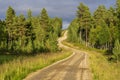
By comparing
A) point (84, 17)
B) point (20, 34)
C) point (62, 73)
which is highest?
point (84, 17)

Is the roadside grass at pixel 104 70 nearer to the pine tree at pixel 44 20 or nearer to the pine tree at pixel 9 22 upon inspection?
the pine tree at pixel 9 22

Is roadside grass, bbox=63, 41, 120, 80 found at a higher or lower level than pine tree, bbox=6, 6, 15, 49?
lower

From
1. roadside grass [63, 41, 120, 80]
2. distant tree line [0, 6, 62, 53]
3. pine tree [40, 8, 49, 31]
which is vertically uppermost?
pine tree [40, 8, 49, 31]

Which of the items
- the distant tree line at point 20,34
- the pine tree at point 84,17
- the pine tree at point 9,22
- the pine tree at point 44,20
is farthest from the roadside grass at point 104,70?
the pine tree at point 84,17

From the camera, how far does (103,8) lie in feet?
410

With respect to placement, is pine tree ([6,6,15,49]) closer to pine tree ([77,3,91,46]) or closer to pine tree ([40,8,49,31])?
pine tree ([40,8,49,31])

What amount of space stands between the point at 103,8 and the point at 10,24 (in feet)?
152

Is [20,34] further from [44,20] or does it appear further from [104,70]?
[104,70]

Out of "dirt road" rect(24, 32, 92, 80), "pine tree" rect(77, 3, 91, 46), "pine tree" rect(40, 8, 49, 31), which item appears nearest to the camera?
"dirt road" rect(24, 32, 92, 80)

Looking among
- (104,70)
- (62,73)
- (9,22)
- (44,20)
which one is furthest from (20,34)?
(62,73)

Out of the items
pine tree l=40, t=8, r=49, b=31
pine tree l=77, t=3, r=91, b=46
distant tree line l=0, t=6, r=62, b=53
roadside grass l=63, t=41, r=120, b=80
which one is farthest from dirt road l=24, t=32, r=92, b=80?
pine tree l=77, t=3, r=91, b=46

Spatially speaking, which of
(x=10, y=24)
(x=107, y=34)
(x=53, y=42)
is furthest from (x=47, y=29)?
(x=53, y=42)

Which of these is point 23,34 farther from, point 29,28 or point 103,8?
point 103,8

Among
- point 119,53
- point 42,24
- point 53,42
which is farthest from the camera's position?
point 42,24
